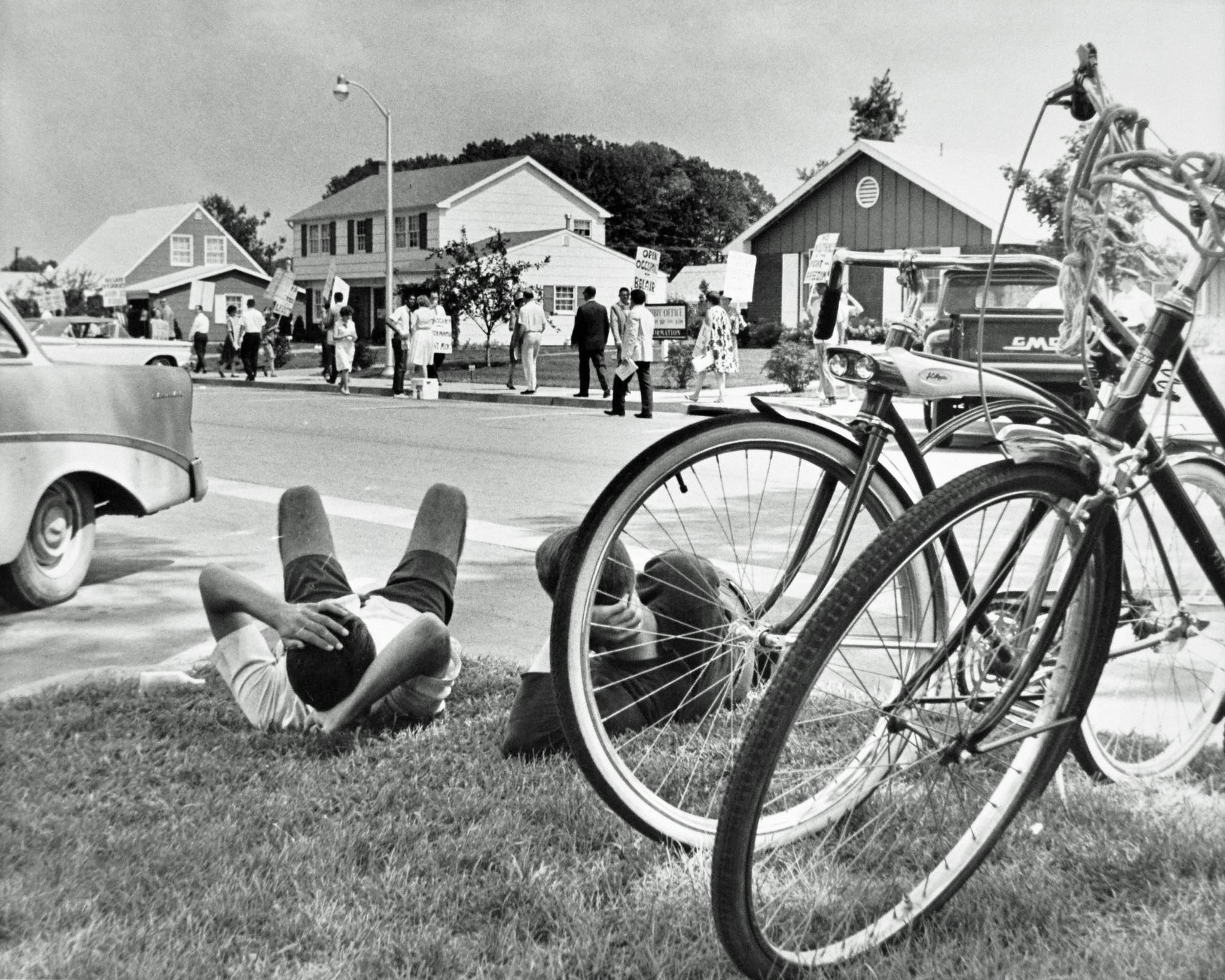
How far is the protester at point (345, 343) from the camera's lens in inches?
140

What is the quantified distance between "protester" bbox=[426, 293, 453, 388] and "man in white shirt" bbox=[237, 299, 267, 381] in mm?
516

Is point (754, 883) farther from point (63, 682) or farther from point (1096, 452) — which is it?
point (63, 682)

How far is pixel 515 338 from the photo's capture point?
4031mm

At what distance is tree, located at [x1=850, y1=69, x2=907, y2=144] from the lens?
364 centimetres

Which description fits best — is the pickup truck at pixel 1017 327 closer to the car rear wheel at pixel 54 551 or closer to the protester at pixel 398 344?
the protester at pixel 398 344

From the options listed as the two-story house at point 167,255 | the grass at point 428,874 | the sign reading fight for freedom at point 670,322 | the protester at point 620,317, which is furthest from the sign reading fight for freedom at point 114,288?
the sign reading fight for freedom at point 670,322

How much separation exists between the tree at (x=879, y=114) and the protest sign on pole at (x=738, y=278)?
1.96ft

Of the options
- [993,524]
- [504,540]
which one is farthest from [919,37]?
[504,540]

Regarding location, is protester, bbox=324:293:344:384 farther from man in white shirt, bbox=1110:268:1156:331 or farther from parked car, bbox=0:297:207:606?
man in white shirt, bbox=1110:268:1156:331

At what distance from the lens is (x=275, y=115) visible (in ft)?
11.7

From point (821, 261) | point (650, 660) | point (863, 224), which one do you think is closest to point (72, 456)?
point (650, 660)

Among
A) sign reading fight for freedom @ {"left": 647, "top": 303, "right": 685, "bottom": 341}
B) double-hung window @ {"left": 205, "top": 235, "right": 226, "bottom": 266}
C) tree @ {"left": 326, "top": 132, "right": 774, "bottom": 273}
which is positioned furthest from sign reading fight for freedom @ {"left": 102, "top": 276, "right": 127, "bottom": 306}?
sign reading fight for freedom @ {"left": 647, "top": 303, "right": 685, "bottom": 341}

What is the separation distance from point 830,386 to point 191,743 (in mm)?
1906

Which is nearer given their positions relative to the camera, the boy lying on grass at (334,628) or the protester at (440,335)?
the boy lying on grass at (334,628)
